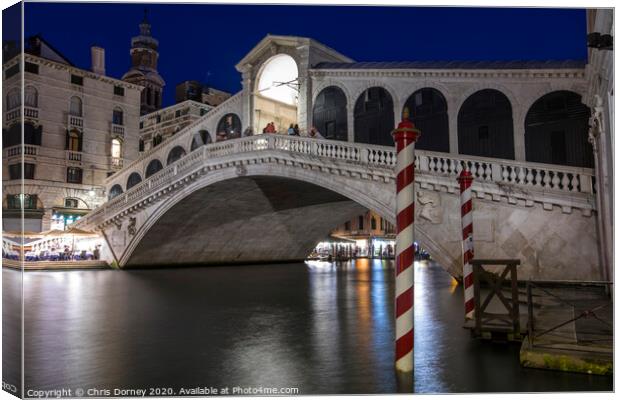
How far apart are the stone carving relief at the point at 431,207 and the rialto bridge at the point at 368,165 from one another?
17 millimetres

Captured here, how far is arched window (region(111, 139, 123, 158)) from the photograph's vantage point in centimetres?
1580

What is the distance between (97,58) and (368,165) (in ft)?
16.7

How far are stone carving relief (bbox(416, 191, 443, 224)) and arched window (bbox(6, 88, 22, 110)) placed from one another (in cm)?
657

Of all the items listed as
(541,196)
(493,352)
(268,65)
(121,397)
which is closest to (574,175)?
(541,196)

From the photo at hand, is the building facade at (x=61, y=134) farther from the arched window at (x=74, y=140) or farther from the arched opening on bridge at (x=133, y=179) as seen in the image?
the arched opening on bridge at (x=133, y=179)

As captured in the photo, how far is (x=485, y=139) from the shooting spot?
966 cm

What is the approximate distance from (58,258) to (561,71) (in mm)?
12457

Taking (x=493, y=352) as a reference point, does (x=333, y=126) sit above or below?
above

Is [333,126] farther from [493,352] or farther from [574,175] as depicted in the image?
[493,352]

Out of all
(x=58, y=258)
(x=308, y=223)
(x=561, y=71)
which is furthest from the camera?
(x=308, y=223)

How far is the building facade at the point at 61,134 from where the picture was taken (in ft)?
13.1

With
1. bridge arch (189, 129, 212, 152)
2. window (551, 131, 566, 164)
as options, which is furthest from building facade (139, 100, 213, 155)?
window (551, 131, 566, 164)

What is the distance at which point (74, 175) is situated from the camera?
44.8ft

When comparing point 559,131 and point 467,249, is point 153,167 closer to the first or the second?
point 559,131
